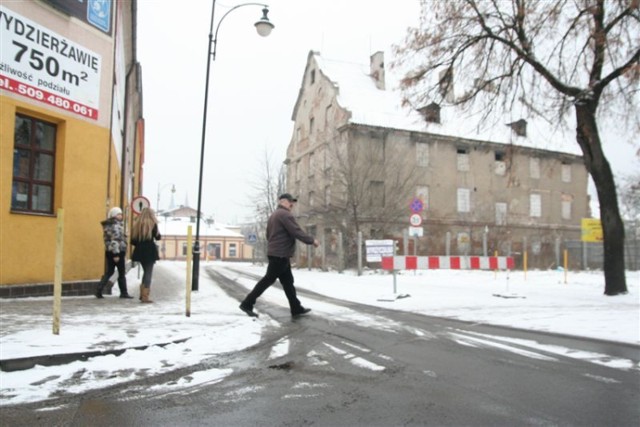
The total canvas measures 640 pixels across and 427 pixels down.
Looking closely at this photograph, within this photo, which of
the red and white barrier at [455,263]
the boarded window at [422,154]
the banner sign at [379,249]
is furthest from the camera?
the boarded window at [422,154]

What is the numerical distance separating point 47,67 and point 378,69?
3630 cm

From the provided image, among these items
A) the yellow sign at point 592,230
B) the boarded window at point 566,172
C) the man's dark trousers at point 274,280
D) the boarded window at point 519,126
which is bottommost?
the man's dark trousers at point 274,280

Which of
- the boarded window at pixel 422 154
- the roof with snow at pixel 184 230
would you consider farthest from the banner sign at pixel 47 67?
the roof with snow at pixel 184 230

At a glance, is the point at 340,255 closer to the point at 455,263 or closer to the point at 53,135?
the point at 455,263

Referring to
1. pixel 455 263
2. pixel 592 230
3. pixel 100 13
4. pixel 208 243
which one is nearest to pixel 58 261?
pixel 100 13

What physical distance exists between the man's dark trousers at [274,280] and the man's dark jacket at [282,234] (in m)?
0.12

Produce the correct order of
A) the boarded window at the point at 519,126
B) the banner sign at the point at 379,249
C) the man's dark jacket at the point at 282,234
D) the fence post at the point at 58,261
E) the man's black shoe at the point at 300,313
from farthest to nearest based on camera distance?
the boarded window at the point at 519,126
the banner sign at the point at 379,249
the man's black shoe at the point at 300,313
the man's dark jacket at the point at 282,234
the fence post at the point at 58,261

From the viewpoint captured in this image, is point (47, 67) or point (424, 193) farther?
point (424, 193)

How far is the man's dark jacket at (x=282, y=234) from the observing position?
8023 millimetres

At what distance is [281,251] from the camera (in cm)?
805

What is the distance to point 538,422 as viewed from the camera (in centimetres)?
339

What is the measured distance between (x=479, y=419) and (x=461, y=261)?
1261 cm

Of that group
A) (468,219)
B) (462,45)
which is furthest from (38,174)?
(468,219)

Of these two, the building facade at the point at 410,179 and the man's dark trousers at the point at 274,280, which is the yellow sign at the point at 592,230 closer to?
the building facade at the point at 410,179
